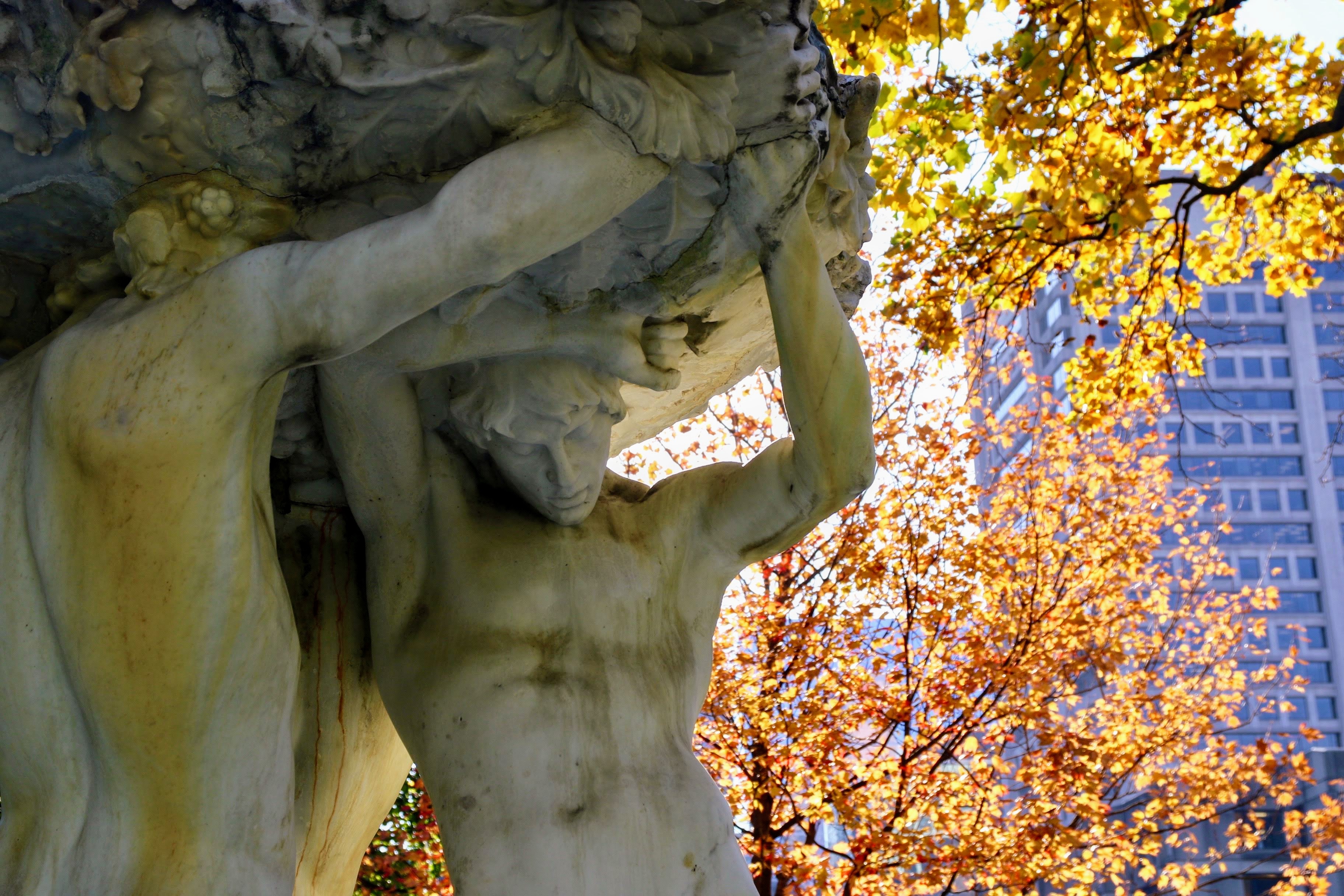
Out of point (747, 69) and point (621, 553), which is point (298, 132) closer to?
point (747, 69)

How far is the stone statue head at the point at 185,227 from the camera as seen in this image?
187cm

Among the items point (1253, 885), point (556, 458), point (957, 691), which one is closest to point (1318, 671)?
point (1253, 885)

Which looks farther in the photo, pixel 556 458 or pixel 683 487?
pixel 683 487

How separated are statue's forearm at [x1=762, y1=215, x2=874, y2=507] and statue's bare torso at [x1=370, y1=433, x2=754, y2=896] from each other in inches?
12.2

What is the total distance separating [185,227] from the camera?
6.22ft

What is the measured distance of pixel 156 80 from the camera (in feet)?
5.78

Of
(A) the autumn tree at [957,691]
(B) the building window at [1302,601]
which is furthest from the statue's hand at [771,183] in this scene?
(B) the building window at [1302,601]

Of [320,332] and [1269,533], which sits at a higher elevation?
[1269,533]

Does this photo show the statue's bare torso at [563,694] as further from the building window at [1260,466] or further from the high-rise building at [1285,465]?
the building window at [1260,466]

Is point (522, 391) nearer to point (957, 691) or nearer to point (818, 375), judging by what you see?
point (818, 375)

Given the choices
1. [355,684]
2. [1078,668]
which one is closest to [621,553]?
[355,684]

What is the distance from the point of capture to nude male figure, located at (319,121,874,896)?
2.08 m

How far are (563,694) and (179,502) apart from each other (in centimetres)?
70

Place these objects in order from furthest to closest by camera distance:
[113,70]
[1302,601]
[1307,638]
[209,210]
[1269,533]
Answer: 1. [1269,533]
2. [1302,601]
3. [1307,638]
4. [209,210]
5. [113,70]
